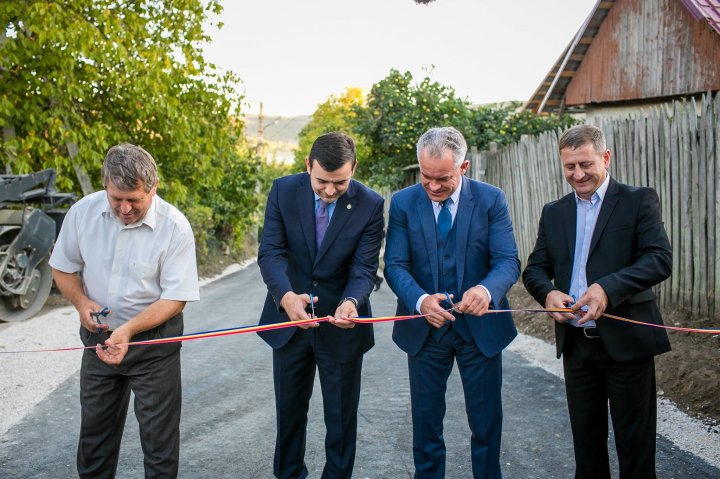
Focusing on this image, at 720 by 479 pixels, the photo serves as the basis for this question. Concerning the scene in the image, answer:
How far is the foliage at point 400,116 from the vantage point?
2344cm

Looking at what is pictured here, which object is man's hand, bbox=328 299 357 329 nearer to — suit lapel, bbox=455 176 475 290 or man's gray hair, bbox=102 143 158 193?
suit lapel, bbox=455 176 475 290

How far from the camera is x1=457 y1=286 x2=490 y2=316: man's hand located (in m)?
3.73

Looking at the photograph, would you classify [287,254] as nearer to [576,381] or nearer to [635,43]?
[576,381]

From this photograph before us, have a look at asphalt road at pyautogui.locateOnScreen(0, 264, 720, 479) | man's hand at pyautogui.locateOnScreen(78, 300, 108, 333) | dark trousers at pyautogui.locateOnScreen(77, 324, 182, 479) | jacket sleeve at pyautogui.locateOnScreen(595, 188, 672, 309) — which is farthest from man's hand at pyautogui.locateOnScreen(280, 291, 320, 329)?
jacket sleeve at pyautogui.locateOnScreen(595, 188, 672, 309)

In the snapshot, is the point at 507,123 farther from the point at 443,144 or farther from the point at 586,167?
the point at 443,144

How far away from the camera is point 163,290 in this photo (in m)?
3.72

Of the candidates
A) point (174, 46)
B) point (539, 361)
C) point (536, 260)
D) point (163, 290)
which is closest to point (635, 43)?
point (174, 46)

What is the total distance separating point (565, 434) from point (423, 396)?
1870 millimetres

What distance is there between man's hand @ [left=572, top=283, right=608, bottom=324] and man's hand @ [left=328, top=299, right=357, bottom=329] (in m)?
1.19

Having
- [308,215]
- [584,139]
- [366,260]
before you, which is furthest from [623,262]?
[308,215]

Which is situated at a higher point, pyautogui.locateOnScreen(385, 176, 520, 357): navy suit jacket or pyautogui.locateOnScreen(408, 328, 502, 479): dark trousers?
pyautogui.locateOnScreen(385, 176, 520, 357): navy suit jacket

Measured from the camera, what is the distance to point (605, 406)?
392cm

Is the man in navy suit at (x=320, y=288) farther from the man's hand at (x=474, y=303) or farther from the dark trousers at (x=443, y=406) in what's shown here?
the man's hand at (x=474, y=303)

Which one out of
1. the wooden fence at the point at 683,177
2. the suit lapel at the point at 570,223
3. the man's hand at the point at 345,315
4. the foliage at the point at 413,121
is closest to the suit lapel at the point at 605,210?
the suit lapel at the point at 570,223
